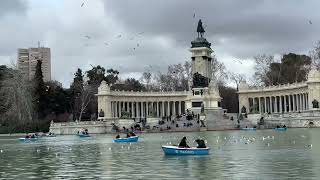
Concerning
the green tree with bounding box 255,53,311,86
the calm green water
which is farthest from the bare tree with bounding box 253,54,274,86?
the calm green water

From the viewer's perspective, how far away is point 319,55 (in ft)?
392

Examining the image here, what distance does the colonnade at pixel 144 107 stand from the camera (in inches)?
4783

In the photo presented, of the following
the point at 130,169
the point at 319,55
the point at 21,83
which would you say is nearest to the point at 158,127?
the point at 21,83

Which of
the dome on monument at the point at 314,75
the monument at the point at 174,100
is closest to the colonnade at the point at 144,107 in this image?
the monument at the point at 174,100

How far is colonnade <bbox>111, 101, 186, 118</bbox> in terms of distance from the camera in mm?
121500

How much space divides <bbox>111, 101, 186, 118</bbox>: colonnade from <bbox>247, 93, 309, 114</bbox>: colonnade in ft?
55.9

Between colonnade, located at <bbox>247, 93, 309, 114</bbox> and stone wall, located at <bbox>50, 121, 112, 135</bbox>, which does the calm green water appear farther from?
colonnade, located at <bbox>247, 93, 309, 114</bbox>

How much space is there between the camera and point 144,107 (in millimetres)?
125812

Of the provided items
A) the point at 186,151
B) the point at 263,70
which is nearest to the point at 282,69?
the point at 263,70

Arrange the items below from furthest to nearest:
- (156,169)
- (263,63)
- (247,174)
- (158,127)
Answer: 1. (263,63)
2. (158,127)
3. (156,169)
4. (247,174)

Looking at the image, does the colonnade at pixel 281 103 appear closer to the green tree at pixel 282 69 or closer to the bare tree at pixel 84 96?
the green tree at pixel 282 69

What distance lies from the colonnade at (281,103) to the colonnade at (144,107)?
671 inches

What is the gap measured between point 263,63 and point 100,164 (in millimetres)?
103871

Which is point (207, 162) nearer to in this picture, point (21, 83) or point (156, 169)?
point (156, 169)
